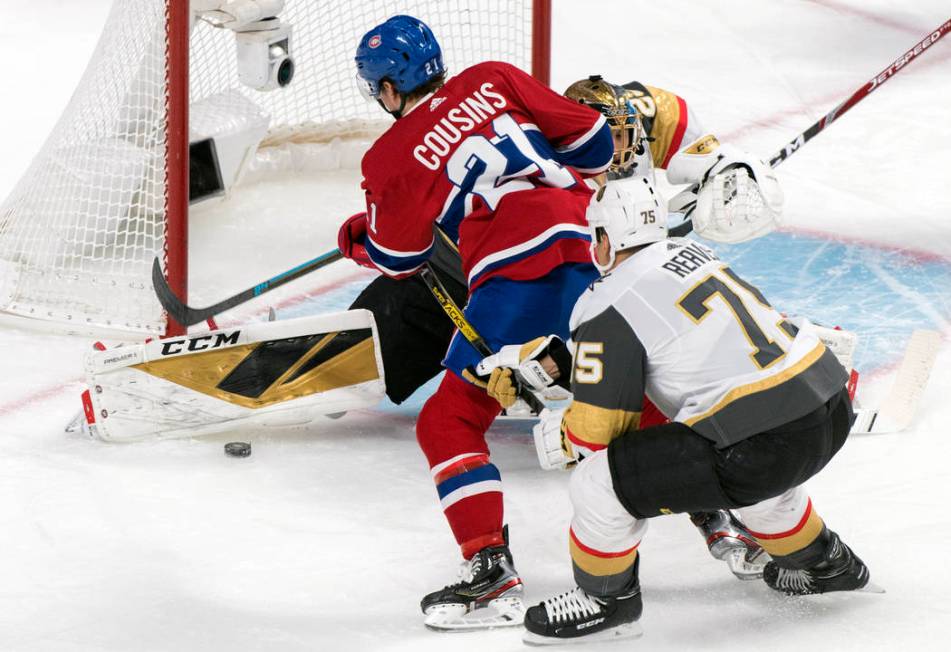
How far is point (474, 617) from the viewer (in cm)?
247

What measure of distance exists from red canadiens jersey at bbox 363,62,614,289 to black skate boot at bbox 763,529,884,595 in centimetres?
68

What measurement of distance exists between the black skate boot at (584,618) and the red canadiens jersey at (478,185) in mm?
629

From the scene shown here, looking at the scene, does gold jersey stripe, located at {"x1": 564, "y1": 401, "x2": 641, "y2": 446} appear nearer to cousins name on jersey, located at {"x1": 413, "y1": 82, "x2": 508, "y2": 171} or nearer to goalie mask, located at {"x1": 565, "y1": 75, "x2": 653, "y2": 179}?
cousins name on jersey, located at {"x1": 413, "y1": 82, "x2": 508, "y2": 171}

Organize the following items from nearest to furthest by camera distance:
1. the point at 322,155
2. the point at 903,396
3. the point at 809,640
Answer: the point at 809,640 → the point at 903,396 → the point at 322,155

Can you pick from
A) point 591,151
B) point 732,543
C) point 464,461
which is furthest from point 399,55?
point 732,543

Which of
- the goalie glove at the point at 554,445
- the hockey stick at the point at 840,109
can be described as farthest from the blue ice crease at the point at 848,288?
the goalie glove at the point at 554,445

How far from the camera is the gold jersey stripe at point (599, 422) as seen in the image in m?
2.23

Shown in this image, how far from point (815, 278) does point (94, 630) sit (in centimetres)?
229

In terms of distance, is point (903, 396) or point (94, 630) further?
point (903, 396)

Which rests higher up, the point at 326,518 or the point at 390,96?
the point at 390,96

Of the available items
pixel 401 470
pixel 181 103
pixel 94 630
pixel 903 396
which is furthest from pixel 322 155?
pixel 94 630

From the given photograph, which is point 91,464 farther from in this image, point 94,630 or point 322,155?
point 322,155

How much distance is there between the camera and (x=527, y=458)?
3.12m

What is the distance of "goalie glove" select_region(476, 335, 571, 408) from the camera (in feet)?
8.27
